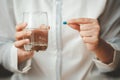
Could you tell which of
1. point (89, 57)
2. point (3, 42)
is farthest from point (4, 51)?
point (89, 57)

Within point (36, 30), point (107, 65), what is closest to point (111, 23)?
point (107, 65)

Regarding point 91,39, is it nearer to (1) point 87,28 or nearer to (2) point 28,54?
(1) point 87,28

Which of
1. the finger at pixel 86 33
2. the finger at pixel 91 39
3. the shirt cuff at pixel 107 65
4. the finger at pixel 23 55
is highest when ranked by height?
the finger at pixel 86 33

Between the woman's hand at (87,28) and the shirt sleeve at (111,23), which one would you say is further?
the shirt sleeve at (111,23)

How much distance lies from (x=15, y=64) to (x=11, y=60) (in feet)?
0.06

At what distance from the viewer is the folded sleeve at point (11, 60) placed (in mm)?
853

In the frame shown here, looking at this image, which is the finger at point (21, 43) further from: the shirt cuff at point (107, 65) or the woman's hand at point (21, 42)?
the shirt cuff at point (107, 65)

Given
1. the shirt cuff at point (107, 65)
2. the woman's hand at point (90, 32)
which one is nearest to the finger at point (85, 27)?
the woman's hand at point (90, 32)

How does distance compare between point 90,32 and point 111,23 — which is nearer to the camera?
point 90,32

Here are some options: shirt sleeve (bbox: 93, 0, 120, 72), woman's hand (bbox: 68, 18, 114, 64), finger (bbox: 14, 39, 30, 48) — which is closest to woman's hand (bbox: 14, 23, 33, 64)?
finger (bbox: 14, 39, 30, 48)

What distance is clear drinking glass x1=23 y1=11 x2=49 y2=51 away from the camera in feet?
2.48

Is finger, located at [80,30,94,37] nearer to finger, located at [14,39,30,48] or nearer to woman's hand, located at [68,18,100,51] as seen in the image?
woman's hand, located at [68,18,100,51]

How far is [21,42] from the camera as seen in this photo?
77 centimetres

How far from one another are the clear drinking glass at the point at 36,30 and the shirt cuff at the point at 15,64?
0.09 meters
